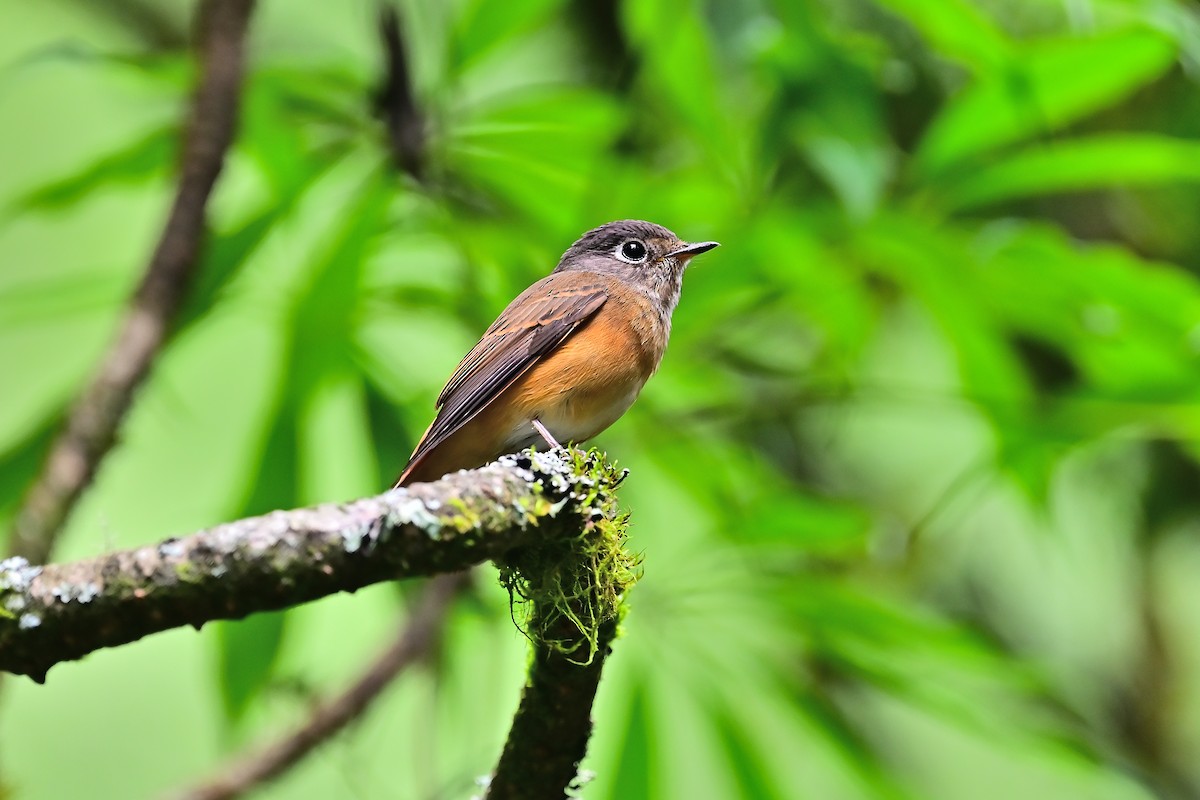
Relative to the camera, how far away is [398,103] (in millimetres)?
3752

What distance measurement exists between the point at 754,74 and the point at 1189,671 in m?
3.88

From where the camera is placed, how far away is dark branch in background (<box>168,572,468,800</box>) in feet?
11.4

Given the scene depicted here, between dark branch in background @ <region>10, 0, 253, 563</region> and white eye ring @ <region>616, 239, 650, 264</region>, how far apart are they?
3.97 feet

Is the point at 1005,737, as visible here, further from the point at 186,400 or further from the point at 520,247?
the point at 186,400

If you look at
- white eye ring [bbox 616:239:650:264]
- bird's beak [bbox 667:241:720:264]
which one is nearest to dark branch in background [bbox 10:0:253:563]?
white eye ring [bbox 616:239:650:264]

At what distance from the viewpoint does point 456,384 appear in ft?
10.5

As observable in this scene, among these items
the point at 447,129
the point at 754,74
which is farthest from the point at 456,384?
the point at 754,74

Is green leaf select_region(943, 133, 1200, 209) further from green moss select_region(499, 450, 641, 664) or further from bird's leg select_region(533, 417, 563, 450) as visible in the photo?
green moss select_region(499, 450, 641, 664)

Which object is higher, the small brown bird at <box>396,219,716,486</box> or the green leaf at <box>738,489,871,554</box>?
the small brown bird at <box>396,219,716,486</box>

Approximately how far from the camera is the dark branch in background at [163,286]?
313cm

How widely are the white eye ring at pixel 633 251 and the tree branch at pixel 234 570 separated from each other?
196cm

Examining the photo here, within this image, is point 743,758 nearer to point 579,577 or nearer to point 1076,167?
point 579,577

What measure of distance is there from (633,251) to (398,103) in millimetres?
901

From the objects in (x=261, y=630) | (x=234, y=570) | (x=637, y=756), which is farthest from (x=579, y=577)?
(x=261, y=630)
